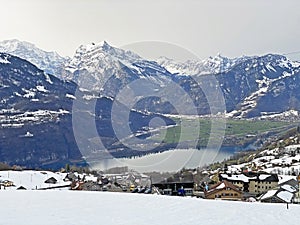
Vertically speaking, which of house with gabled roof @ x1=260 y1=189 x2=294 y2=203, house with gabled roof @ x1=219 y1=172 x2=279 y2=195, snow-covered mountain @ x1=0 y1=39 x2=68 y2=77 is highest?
snow-covered mountain @ x1=0 y1=39 x2=68 y2=77

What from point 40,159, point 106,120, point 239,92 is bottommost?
point 40,159

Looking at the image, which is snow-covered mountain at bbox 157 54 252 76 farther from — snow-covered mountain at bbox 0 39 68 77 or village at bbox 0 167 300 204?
village at bbox 0 167 300 204

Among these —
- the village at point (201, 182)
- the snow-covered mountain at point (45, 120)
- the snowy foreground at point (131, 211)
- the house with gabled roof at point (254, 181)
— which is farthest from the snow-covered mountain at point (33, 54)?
the snowy foreground at point (131, 211)

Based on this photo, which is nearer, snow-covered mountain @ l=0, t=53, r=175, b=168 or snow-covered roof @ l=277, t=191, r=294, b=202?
snow-covered roof @ l=277, t=191, r=294, b=202

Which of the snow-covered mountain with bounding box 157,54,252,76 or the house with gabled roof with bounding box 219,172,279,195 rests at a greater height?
the snow-covered mountain with bounding box 157,54,252,76

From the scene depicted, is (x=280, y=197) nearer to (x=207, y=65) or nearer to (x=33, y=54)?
(x=207, y=65)

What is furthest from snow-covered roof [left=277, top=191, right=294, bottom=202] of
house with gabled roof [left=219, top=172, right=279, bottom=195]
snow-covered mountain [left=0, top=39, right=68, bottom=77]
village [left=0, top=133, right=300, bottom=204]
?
snow-covered mountain [left=0, top=39, right=68, bottom=77]

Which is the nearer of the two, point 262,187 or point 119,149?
point 262,187

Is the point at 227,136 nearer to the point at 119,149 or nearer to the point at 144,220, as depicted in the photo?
the point at 119,149

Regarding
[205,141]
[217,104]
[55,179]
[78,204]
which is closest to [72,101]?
[205,141]
